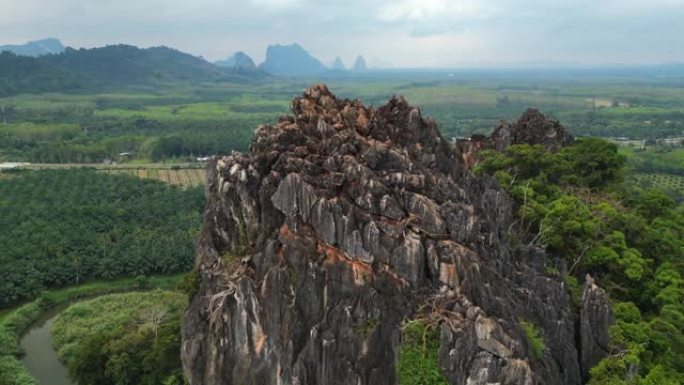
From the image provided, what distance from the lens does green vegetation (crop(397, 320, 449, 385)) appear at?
1848 cm

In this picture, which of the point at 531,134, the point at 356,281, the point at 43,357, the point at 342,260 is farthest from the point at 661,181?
the point at 356,281

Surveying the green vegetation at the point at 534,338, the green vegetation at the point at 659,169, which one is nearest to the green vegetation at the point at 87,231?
the green vegetation at the point at 534,338

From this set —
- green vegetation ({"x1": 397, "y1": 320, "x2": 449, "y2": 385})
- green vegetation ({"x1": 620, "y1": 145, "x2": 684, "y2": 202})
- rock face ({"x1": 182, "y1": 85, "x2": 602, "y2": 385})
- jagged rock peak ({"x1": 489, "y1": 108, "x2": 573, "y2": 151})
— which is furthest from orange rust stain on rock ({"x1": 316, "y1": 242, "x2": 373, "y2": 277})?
green vegetation ({"x1": 620, "y1": 145, "x2": 684, "y2": 202})

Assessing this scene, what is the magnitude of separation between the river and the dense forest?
27178 mm

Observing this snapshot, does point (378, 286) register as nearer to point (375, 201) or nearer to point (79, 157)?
point (375, 201)

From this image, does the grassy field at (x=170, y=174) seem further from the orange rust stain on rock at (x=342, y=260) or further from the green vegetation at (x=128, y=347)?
the orange rust stain on rock at (x=342, y=260)

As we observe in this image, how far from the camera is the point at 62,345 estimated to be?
4041cm

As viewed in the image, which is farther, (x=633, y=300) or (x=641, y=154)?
(x=641, y=154)

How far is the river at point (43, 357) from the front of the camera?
36469 mm

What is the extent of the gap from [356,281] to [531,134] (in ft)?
87.9

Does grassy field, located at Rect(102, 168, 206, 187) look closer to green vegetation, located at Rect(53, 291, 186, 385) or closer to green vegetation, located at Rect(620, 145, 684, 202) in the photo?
green vegetation, located at Rect(53, 291, 186, 385)

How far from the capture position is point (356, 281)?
20000mm

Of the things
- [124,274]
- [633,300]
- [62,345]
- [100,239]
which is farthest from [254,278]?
[100,239]

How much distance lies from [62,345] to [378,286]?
2900cm
